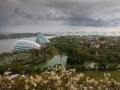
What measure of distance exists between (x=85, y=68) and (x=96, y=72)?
3.72 feet

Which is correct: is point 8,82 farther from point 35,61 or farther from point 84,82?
point 35,61

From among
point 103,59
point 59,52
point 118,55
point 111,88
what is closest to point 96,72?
point 103,59

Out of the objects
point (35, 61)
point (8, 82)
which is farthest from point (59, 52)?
point (8, 82)

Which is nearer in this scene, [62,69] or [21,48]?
[62,69]

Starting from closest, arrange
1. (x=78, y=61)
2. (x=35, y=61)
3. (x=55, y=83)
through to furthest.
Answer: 1. (x=55, y=83)
2. (x=78, y=61)
3. (x=35, y=61)

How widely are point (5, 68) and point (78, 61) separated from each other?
6.91 meters

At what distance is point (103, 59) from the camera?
19.2 meters

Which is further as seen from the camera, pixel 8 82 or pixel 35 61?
pixel 35 61

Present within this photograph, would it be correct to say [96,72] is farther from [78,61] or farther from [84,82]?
[84,82]

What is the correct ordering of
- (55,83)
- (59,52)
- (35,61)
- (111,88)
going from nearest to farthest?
(55,83) → (111,88) → (35,61) → (59,52)

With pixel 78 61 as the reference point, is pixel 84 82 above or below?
above

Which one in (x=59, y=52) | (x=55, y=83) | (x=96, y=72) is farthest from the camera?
(x=59, y=52)

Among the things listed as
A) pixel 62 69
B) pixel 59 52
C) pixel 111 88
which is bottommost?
pixel 59 52

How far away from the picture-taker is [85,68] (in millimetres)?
14875
